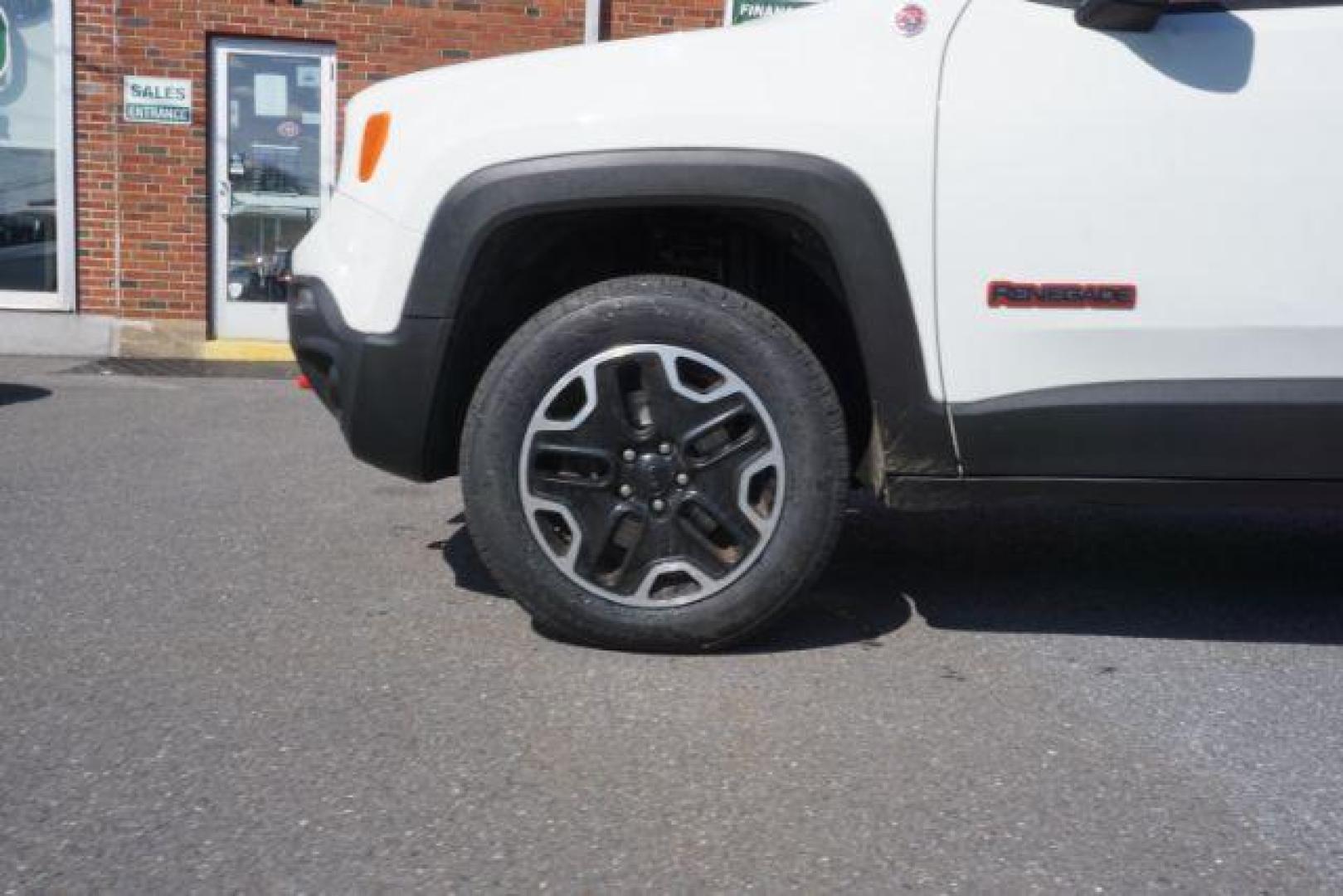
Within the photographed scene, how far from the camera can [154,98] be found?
34.3 ft

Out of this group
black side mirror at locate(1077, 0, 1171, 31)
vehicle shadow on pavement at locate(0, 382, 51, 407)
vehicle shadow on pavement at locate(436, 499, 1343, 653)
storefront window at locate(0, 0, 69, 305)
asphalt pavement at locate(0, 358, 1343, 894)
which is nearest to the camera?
asphalt pavement at locate(0, 358, 1343, 894)

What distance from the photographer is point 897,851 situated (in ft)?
7.93

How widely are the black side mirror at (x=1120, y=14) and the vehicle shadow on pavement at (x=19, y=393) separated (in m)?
6.20

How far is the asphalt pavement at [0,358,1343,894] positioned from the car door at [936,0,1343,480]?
62 cm

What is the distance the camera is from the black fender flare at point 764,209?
326cm

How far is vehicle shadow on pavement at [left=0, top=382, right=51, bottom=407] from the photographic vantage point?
773 centimetres

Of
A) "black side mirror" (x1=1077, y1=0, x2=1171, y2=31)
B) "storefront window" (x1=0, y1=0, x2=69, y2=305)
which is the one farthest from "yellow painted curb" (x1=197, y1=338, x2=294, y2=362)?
"black side mirror" (x1=1077, y1=0, x2=1171, y2=31)

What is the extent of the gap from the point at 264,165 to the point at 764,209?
8323mm

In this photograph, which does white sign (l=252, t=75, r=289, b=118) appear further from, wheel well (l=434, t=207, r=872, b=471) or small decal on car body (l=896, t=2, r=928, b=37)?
small decal on car body (l=896, t=2, r=928, b=37)

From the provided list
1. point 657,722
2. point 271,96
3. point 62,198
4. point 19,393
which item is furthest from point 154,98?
point 657,722

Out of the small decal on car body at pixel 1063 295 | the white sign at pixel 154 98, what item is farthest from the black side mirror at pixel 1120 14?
the white sign at pixel 154 98

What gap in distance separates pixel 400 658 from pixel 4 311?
27.0 feet

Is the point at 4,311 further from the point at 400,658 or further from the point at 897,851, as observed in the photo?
the point at 897,851

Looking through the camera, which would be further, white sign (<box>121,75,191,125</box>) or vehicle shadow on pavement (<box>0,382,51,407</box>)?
white sign (<box>121,75,191,125</box>)
